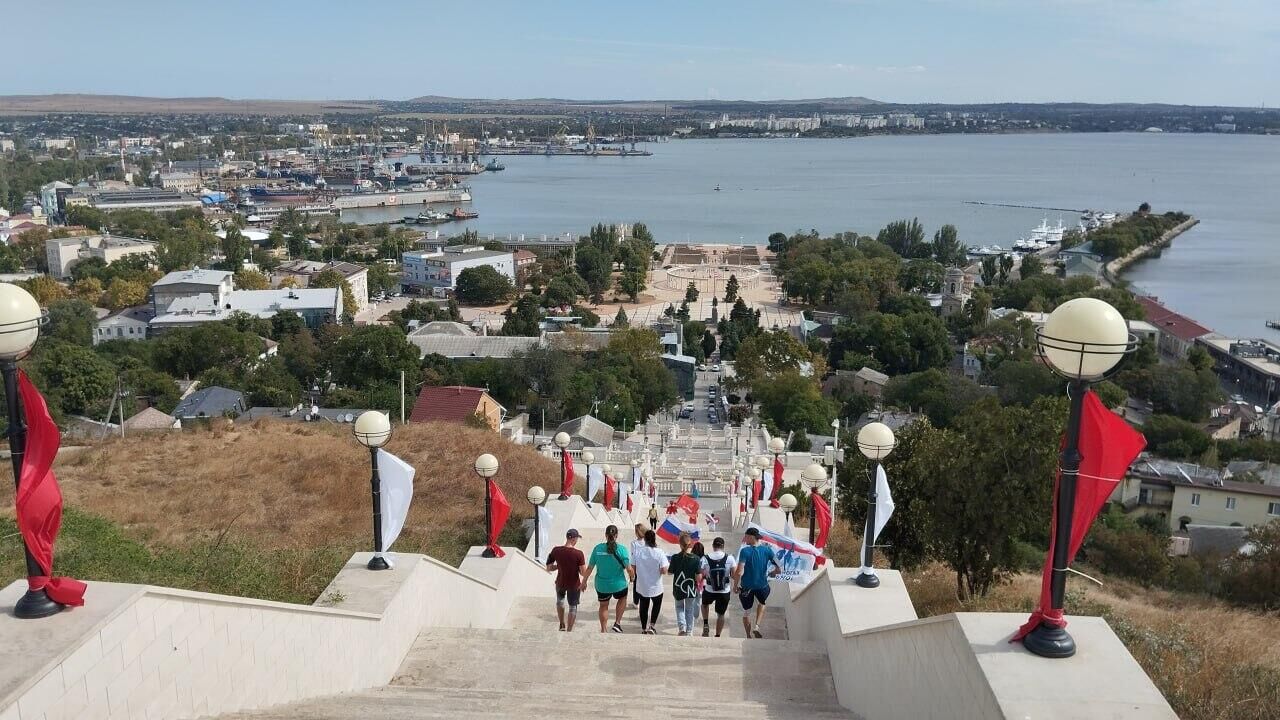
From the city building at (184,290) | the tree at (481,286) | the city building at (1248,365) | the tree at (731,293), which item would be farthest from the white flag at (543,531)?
the tree at (731,293)

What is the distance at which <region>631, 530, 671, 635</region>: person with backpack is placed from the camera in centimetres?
550

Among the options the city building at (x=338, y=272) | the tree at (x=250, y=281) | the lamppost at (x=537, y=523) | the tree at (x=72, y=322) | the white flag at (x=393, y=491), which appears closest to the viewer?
the white flag at (x=393, y=491)

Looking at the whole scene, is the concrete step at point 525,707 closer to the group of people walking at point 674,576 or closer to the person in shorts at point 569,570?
the group of people walking at point 674,576

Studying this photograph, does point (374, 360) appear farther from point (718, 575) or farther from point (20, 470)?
point (20, 470)

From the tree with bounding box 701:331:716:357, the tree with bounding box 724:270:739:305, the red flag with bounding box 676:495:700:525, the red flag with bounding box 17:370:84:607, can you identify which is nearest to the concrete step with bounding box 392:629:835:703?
the red flag with bounding box 17:370:84:607

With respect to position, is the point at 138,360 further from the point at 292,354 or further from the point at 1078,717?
the point at 1078,717

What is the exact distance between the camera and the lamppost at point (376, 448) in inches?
187

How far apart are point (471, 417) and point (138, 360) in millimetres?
13056

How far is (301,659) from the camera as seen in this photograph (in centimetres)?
388

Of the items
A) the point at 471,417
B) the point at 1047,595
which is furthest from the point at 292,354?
the point at 1047,595

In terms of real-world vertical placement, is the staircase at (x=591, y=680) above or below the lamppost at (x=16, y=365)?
below

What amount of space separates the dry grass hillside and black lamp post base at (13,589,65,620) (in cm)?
490

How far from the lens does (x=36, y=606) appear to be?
9.69ft

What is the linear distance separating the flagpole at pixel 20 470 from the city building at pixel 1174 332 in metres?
40.4
